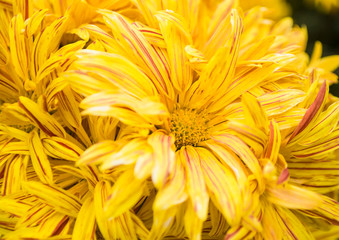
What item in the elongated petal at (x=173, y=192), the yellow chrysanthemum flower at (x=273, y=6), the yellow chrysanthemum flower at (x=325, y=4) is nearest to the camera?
the elongated petal at (x=173, y=192)

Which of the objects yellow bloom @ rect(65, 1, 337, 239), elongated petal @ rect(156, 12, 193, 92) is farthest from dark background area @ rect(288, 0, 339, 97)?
elongated petal @ rect(156, 12, 193, 92)

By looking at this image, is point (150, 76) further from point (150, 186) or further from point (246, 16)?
point (246, 16)

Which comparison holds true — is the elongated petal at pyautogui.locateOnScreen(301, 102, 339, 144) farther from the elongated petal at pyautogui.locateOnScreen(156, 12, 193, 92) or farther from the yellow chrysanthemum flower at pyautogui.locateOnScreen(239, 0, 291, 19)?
the yellow chrysanthemum flower at pyautogui.locateOnScreen(239, 0, 291, 19)

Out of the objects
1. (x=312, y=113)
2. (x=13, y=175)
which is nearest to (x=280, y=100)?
(x=312, y=113)

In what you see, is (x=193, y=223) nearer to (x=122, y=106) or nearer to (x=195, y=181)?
(x=195, y=181)

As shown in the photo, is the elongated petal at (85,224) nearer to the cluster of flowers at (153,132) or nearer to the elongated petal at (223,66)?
the cluster of flowers at (153,132)

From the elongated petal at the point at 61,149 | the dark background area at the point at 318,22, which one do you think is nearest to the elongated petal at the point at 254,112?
the elongated petal at the point at 61,149
